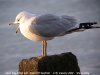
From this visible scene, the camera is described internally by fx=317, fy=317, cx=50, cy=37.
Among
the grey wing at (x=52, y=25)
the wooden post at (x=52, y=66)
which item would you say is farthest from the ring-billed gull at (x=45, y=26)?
the wooden post at (x=52, y=66)

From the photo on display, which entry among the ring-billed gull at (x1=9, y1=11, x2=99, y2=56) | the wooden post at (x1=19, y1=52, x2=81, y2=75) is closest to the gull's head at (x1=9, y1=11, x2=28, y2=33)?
the ring-billed gull at (x1=9, y1=11, x2=99, y2=56)

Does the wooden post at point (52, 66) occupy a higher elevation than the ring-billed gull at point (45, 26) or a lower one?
lower

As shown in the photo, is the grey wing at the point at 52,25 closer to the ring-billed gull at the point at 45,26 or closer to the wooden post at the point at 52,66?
the ring-billed gull at the point at 45,26

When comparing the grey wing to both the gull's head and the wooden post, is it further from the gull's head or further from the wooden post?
the wooden post

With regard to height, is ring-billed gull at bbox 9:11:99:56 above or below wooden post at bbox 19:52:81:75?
above

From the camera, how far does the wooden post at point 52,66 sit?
5.48 m

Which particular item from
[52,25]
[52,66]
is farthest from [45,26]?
[52,66]

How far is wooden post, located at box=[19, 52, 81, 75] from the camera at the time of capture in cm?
548

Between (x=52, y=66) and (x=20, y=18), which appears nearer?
(x=52, y=66)

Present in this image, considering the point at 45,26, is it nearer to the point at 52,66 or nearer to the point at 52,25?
the point at 52,25

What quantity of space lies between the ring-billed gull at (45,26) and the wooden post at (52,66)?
1.83m

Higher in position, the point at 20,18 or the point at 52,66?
the point at 20,18

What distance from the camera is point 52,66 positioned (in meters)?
5.51

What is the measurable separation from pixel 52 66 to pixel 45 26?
2703 mm
